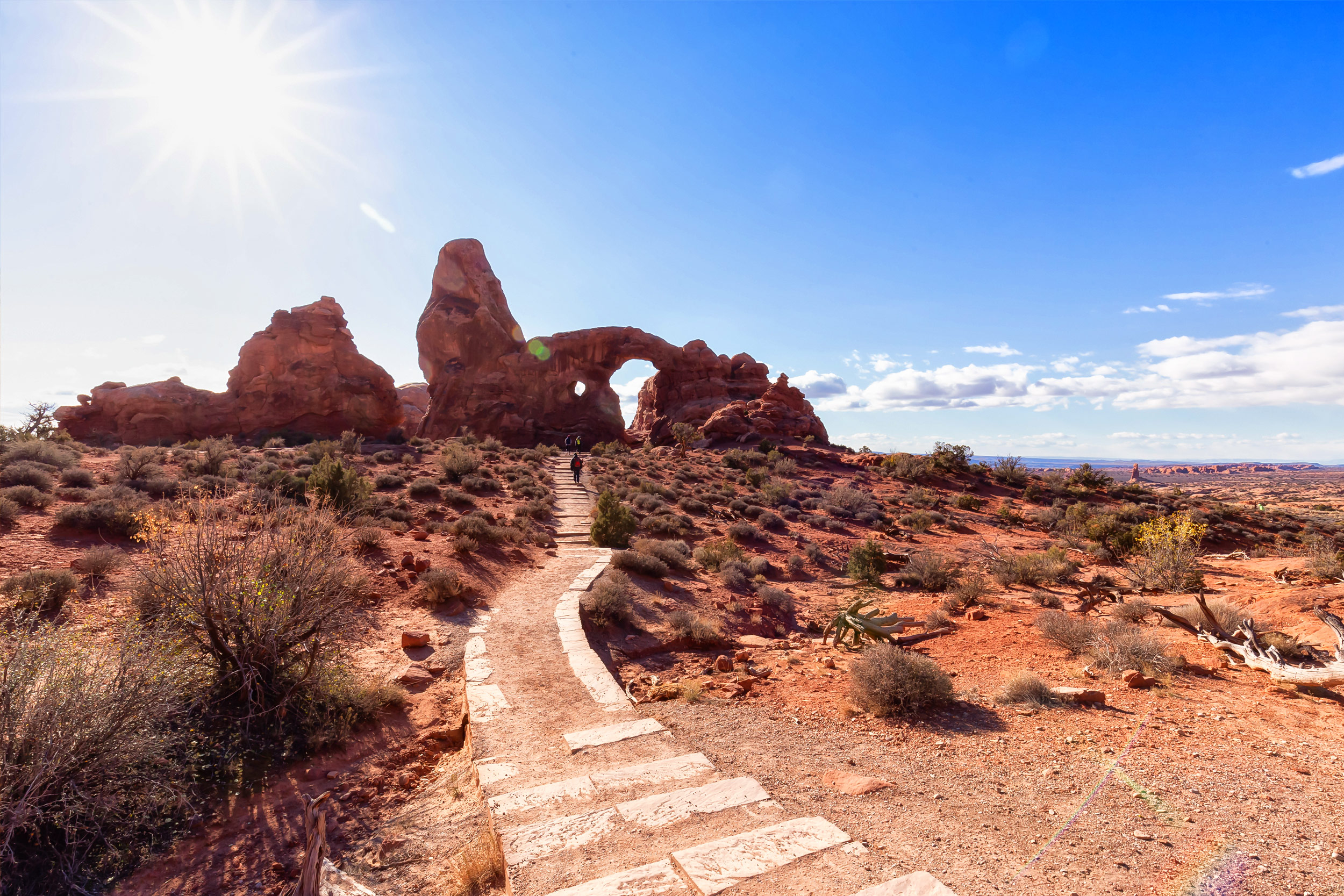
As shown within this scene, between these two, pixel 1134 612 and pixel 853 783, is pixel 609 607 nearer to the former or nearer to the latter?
pixel 853 783

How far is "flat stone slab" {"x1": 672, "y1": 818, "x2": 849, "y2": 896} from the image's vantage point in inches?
111

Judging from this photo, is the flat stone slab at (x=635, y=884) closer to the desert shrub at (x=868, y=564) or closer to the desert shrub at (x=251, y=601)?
the desert shrub at (x=251, y=601)

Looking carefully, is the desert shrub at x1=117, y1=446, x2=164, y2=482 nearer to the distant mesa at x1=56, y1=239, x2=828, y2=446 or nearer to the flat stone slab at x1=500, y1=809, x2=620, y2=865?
the flat stone slab at x1=500, y1=809, x2=620, y2=865

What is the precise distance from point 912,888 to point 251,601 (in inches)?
204

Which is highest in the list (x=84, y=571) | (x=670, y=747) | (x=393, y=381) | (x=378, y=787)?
(x=393, y=381)

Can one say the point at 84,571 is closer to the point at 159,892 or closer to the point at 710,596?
the point at 159,892

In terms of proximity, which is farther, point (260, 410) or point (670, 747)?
point (260, 410)

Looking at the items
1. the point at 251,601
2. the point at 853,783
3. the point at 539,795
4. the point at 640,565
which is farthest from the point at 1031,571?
the point at 251,601

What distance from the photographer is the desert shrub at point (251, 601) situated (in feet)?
15.0

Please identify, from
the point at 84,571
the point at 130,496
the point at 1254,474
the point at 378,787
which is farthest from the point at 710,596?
the point at 1254,474

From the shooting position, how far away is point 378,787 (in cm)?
450

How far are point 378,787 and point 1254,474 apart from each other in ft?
514

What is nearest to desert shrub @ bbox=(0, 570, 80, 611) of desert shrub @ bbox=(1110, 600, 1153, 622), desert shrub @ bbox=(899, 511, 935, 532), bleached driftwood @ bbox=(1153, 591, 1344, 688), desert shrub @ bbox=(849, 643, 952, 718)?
desert shrub @ bbox=(849, 643, 952, 718)

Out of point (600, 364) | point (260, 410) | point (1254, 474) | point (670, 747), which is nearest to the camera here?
point (670, 747)
